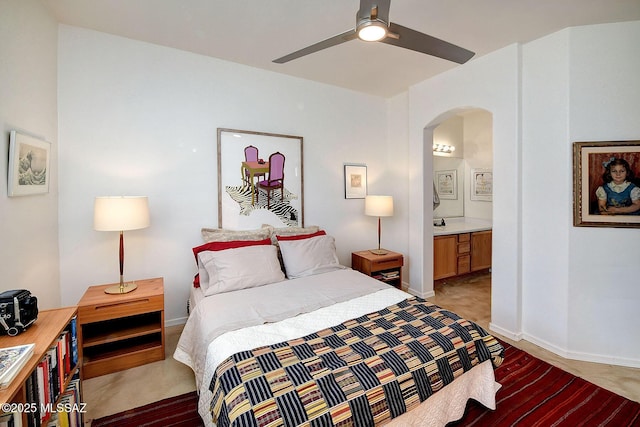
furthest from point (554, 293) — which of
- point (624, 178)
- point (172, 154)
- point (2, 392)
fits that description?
point (172, 154)

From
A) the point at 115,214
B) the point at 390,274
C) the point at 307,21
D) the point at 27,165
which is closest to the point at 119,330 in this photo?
the point at 115,214

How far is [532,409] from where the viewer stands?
1853 millimetres

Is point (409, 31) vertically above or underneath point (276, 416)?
above

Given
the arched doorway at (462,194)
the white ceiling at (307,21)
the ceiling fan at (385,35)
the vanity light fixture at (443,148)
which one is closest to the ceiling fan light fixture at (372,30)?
the ceiling fan at (385,35)

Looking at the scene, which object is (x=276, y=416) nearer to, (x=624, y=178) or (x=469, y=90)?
(x=624, y=178)

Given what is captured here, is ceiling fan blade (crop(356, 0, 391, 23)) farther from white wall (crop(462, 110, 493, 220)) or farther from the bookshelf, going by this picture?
white wall (crop(462, 110, 493, 220))

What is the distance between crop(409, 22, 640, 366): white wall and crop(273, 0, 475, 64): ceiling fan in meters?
1.19

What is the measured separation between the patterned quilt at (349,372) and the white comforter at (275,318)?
11 cm

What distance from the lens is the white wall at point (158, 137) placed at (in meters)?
2.46

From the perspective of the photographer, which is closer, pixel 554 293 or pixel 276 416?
pixel 276 416

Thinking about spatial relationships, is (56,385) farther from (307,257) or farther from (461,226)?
(461,226)

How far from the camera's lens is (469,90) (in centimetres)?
305

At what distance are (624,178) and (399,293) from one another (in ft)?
6.56

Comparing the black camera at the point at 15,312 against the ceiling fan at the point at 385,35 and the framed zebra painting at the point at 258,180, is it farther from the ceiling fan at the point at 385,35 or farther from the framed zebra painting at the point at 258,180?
the ceiling fan at the point at 385,35
